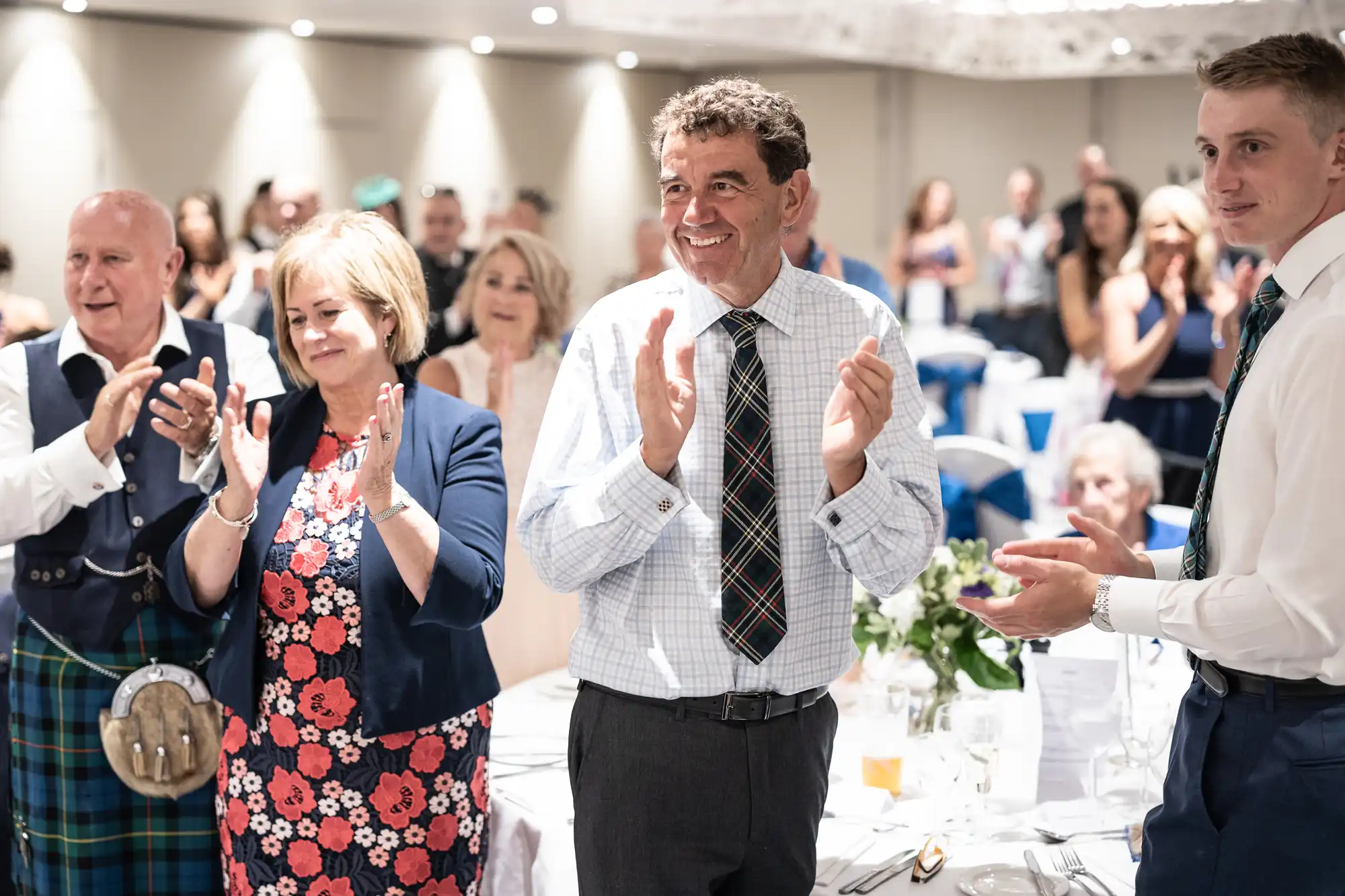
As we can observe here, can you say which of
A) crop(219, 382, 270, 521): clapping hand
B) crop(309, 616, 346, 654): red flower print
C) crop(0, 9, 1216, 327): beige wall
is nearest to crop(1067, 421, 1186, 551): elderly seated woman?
crop(309, 616, 346, 654): red flower print

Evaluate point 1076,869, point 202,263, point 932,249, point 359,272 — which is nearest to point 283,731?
point 359,272

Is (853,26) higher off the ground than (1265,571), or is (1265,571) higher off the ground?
(853,26)

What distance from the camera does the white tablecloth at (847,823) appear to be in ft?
6.81

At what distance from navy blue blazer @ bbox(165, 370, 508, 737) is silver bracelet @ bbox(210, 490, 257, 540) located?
0.04m

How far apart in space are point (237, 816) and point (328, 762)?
7.7 inches

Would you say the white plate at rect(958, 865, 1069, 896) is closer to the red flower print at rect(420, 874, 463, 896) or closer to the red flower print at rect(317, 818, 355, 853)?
the red flower print at rect(420, 874, 463, 896)

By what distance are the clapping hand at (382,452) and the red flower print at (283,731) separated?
409mm

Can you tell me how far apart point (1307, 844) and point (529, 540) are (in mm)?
1058

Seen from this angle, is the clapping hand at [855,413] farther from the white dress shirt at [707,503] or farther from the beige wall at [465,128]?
the beige wall at [465,128]

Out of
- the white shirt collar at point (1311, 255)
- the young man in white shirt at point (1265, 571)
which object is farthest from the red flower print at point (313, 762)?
the white shirt collar at point (1311, 255)

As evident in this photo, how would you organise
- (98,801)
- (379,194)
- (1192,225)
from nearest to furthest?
(98,801) → (1192,225) → (379,194)

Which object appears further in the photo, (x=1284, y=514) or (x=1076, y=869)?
(x=1076, y=869)

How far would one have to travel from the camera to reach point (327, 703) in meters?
2.11

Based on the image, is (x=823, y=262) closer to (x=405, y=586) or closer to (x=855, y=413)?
(x=405, y=586)
